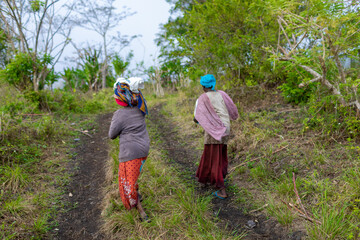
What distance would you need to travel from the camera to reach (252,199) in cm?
346

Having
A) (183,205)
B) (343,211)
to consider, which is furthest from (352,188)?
(183,205)

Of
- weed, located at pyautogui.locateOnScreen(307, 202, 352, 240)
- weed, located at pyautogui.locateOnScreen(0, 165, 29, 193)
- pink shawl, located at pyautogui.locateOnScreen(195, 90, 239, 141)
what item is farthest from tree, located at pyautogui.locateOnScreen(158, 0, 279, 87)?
weed, located at pyautogui.locateOnScreen(0, 165, 29, 193)

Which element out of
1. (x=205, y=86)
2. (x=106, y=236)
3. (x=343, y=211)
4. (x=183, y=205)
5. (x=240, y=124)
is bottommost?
(x=106, y=236)

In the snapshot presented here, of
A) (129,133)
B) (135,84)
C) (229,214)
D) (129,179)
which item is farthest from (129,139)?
(229,214)

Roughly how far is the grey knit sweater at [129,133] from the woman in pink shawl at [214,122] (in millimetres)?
988

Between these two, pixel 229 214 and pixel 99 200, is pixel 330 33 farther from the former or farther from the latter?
pixel 99 200

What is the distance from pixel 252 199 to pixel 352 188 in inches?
47.5

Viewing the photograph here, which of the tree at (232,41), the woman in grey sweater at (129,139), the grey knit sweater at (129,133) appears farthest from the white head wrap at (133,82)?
the tree at (232,41)

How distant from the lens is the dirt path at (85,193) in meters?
3.12

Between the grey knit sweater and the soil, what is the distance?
108 centimetres

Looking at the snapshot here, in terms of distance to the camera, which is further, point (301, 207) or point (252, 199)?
point (252, 199)

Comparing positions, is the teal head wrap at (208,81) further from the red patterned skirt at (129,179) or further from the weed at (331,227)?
the weed at (331,227)

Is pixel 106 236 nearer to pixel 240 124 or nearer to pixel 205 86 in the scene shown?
pixel 205 86

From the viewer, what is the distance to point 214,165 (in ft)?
11.9
